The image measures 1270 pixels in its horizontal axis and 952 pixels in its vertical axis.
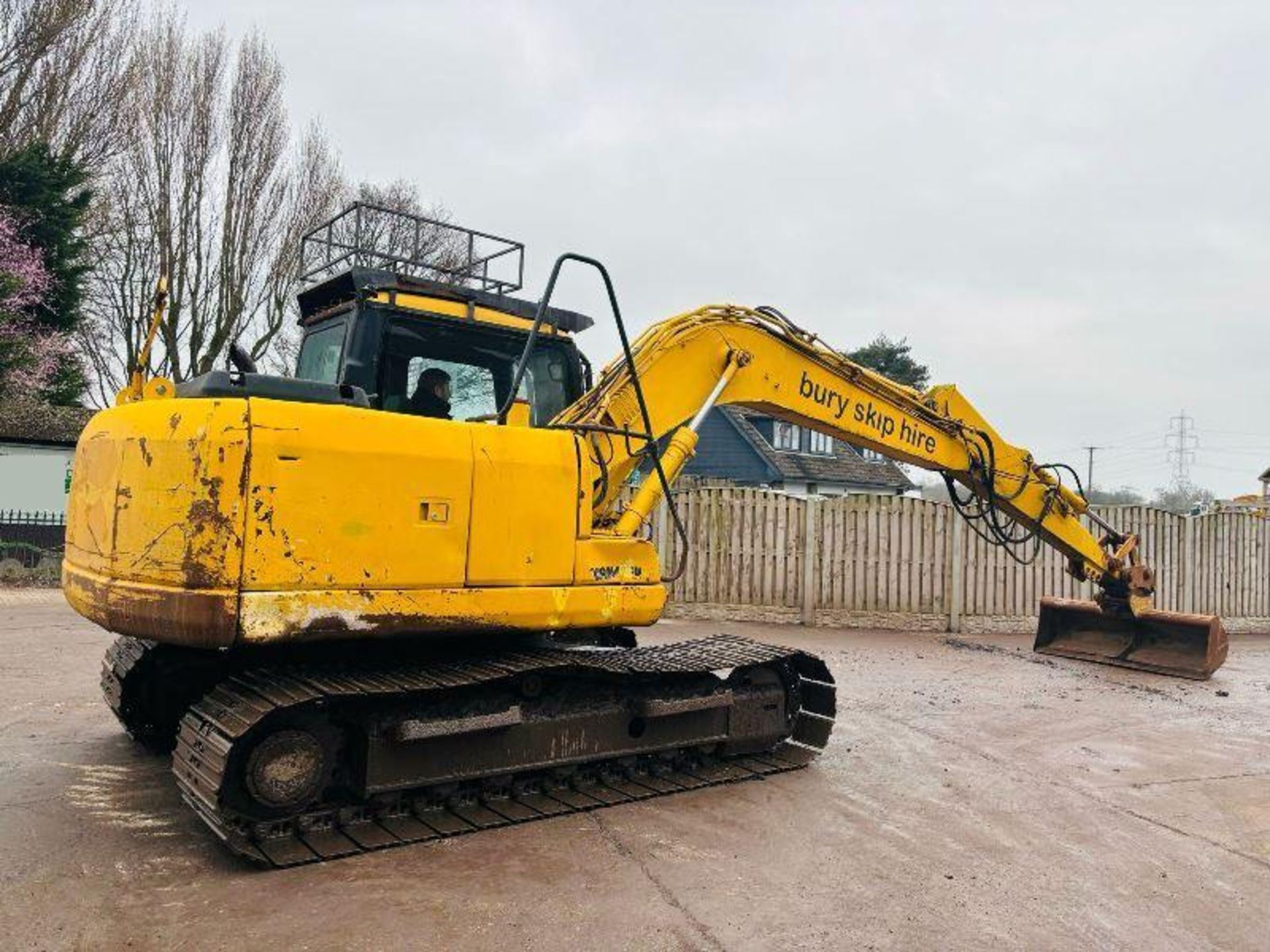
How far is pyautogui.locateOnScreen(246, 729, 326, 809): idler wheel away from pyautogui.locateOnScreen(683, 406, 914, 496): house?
29487mm

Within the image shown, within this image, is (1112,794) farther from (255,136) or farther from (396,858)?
(255,136)

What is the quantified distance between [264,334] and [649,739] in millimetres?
22017

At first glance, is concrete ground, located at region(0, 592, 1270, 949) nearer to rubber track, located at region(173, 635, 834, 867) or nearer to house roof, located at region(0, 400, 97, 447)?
rubber track, located at region(173, 635, 834, 867)

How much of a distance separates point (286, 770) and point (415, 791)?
2.31ft

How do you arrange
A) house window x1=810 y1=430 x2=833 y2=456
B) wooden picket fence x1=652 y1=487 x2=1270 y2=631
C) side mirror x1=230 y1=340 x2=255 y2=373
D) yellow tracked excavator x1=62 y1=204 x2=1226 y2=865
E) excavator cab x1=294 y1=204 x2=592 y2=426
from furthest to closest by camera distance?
house window x1=810 y1=430 x2=833 y2=456, wooden picket fence x1=652 y1=487 x2=1270 y2=631, excavator cab x1=294 y1=204 x2=592 y2=426, side mirror x1=230 y1=340 x2=255 y2=373, yellow tracked excavator x1=62 y1=204 x2=1226 y2=865

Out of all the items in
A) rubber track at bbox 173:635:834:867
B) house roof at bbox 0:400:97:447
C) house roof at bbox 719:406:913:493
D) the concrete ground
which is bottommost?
the concrete ground

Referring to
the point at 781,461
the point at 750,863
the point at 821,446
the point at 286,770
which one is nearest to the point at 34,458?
the point at 286,770

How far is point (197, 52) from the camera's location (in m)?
22.8

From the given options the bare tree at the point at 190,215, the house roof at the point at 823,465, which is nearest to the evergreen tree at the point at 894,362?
the house roof at the point at 823,465

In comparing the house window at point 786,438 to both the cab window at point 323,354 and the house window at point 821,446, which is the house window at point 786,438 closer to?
the house window at point 821,446

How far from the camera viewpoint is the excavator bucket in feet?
31.3

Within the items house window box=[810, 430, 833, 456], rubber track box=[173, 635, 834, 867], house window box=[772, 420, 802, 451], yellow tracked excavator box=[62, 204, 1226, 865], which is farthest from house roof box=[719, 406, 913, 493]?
rubber track box=[173, 635, 834, 867]

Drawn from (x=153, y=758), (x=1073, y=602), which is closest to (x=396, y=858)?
(x=153, y=758)

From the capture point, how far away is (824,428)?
6.77 meters
